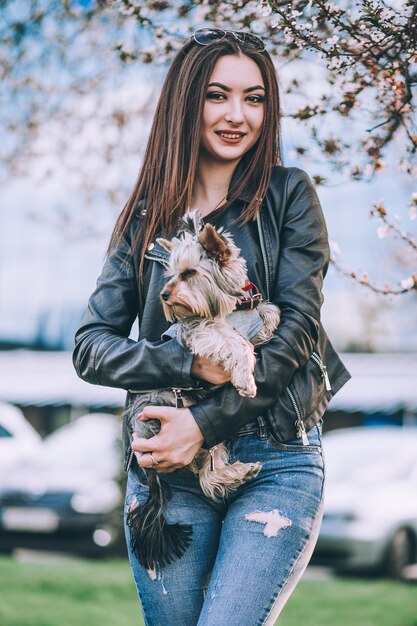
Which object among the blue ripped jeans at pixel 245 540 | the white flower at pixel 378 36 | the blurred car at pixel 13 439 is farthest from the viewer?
the blurred car at pixel 13 439

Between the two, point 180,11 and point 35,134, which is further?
point 35,134

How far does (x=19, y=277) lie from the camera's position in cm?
4328

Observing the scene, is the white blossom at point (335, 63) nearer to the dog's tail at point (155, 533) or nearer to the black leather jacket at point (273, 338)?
the black leather jacket at point (273, 338)

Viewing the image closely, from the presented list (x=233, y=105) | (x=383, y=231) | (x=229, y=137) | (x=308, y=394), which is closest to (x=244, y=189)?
(x=229, y=137)

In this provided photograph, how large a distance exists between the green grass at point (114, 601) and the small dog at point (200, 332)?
4.69m

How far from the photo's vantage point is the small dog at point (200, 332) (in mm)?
2822

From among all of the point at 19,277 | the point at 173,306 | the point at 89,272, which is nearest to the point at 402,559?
the point at 173,306

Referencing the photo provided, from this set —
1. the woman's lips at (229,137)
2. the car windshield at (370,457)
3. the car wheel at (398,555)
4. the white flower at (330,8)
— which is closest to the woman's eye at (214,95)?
the woman's lips at (229,137)

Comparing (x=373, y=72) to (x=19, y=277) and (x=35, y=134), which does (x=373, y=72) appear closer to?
(x=35, y=134)

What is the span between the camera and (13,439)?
47.7 feet

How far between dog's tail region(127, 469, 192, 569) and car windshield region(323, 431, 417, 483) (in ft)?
28.8

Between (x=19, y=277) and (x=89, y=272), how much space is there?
5.12 m

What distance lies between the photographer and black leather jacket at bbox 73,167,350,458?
2795 millimetres

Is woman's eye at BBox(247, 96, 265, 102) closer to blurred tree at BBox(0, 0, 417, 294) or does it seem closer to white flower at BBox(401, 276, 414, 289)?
blurred tree at BBox(0, 0, 417, 294)
